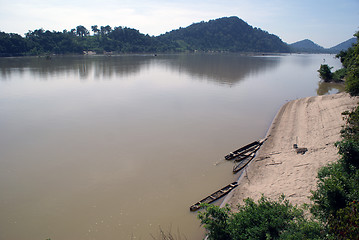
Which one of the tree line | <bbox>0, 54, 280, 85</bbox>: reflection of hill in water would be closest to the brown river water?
<bbox>0, 54, 280, 85</bbox>: reflection of hill in water

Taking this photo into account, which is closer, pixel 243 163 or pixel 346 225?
pixel 346 225

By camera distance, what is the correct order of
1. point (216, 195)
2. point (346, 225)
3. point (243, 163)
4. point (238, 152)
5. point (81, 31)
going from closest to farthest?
point (346, 225) < point (216, 195) < point (243, 163) < point (238, 152) < point (81, 31)

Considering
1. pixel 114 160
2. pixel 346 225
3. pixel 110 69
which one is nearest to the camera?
pixel 346 225

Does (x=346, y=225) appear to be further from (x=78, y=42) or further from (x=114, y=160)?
(x=78, y=42)

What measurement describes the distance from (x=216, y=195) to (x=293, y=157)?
5864 millimetres

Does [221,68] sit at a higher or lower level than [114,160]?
higher

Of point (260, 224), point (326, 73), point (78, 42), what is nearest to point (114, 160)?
point (260, 224)

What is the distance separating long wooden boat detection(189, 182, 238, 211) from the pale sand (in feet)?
1.26

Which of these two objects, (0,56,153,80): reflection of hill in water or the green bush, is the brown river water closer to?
the green bush

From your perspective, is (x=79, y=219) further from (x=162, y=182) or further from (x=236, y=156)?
(x=236, y=156)

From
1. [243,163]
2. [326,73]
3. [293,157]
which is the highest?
[326,73]

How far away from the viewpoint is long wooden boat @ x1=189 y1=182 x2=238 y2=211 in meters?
11.1

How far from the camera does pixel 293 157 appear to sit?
46.7 ft

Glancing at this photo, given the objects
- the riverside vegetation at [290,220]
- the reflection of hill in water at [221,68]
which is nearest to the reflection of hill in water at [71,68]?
the reflection of hill in water at [221,68]
